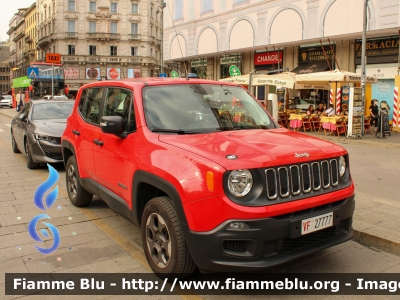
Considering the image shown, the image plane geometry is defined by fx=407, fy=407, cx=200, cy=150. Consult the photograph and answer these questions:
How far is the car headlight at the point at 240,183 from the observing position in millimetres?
3072

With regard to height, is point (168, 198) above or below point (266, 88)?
below

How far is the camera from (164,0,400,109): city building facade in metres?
20.2

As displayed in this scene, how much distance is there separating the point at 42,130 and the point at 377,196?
6.66 metres

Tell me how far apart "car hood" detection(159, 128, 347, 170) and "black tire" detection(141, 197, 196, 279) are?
56cm

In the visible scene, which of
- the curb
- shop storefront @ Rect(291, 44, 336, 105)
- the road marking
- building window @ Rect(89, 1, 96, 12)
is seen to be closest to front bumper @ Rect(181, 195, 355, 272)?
the road marking

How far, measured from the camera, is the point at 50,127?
8828 millimetres

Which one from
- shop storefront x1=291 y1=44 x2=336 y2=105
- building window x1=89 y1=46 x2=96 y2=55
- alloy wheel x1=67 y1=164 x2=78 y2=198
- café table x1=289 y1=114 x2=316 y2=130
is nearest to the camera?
alloy wheel x1=67 y1=164 x2=78 y2=198

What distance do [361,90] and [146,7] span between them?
5918cm

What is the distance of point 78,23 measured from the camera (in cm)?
6819

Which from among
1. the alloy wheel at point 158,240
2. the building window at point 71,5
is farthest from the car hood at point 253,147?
the building window at point 71,5

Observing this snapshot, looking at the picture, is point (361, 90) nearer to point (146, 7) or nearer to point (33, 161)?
point (33, 161)

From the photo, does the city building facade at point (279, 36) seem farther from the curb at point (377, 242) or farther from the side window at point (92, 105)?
the side window at point (92, 105)

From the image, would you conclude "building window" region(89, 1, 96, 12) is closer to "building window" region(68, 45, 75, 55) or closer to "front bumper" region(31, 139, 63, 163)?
"building window" region(68, 45, 75, 55)

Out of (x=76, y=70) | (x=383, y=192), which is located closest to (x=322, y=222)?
(x=383, y=192)
